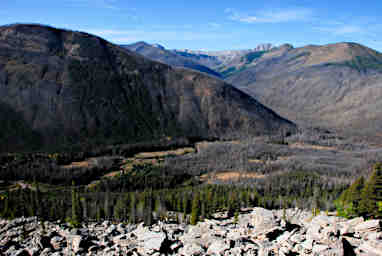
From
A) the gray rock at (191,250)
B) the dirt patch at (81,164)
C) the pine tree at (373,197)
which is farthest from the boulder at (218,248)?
the dirt patch at (81,164)

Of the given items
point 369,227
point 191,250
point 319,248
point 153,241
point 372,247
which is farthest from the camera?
point 153,241

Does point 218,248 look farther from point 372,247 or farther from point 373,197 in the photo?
point 373,197

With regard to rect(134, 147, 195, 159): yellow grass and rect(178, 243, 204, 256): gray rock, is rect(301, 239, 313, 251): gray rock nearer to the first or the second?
rect(178, 243, 204, 256): gray rock

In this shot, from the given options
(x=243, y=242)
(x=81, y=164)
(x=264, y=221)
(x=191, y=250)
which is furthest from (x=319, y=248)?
(x=81, y=164)

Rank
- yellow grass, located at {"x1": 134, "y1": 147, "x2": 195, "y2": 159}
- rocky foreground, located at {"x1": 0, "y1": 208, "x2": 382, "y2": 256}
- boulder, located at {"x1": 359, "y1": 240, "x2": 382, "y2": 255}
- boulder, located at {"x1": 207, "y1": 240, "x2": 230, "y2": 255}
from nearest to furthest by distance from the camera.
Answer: boulder, located at {"x1": 359, "y1": 240, "x2": 382, "y2": 255}
rocky foreground, located at {"x1": 0, "y1": 208, "x2": 382, "y2": 256}
boulder, located at {"x1": 207, "y1": 240, "x2": 230, "y2": 255}
yellow grass, located at {"x1": 134, "y1": 147, "x2": 195, "y2": 159}

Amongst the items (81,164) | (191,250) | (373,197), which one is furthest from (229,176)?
(191,250)

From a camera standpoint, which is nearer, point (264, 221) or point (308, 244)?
point (308, 244)

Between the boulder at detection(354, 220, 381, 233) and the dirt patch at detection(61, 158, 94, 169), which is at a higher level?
the boulder at detection(354, 220, 381, 233)

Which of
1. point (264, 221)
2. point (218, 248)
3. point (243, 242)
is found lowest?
point (264, 221)

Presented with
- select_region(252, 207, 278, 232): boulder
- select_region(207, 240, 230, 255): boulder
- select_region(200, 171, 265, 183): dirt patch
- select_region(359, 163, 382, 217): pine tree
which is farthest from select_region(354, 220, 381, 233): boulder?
select_region(200, 171, 265, 183): dirt patch

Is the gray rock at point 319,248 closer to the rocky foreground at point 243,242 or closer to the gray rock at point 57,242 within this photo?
the rocky foreground at point 243,242

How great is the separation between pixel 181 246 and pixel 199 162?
13912 centimetres

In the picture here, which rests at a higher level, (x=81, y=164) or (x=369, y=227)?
(x=369, y=227)

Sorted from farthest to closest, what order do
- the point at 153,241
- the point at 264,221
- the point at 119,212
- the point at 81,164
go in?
the point at 81,164 < the point at 119,212 < the point at 264,221 < the point at 153,241
